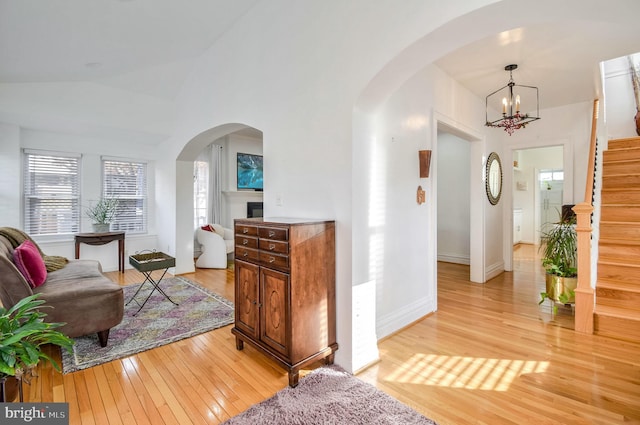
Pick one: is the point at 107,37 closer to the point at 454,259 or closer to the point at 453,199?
the point at 453,199

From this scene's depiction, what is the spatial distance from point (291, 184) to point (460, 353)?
6.67 ft

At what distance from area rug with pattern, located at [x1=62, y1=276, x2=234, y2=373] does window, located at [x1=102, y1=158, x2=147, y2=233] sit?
1867mm

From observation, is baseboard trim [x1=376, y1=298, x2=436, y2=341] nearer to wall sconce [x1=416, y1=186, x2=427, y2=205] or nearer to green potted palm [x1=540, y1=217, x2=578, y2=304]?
wall sconce [x1=416, y1=186, x2=427, y2=205]

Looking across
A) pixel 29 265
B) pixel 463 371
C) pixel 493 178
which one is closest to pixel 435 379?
pixel 463 371

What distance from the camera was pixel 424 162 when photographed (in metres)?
3.11

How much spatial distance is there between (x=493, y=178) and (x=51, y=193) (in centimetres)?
732

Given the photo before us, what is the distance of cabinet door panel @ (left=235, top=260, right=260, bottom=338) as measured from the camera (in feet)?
7.59

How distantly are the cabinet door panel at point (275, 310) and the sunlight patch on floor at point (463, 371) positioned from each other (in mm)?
820

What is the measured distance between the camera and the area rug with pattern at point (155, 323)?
2426 millimetres

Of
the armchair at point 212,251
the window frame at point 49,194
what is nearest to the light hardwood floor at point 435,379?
the armchair at point 212,251

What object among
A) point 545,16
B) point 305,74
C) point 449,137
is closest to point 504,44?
point 545,16

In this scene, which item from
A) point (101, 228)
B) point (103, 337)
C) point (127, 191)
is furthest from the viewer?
point (127, 191)

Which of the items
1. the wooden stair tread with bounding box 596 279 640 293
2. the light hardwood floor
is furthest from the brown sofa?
the wooden stair tread with bounding box 596 279 640 293

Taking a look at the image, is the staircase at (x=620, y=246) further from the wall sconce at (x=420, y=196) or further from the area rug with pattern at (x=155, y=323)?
the area rug with pattern at (x=155, y=323)
